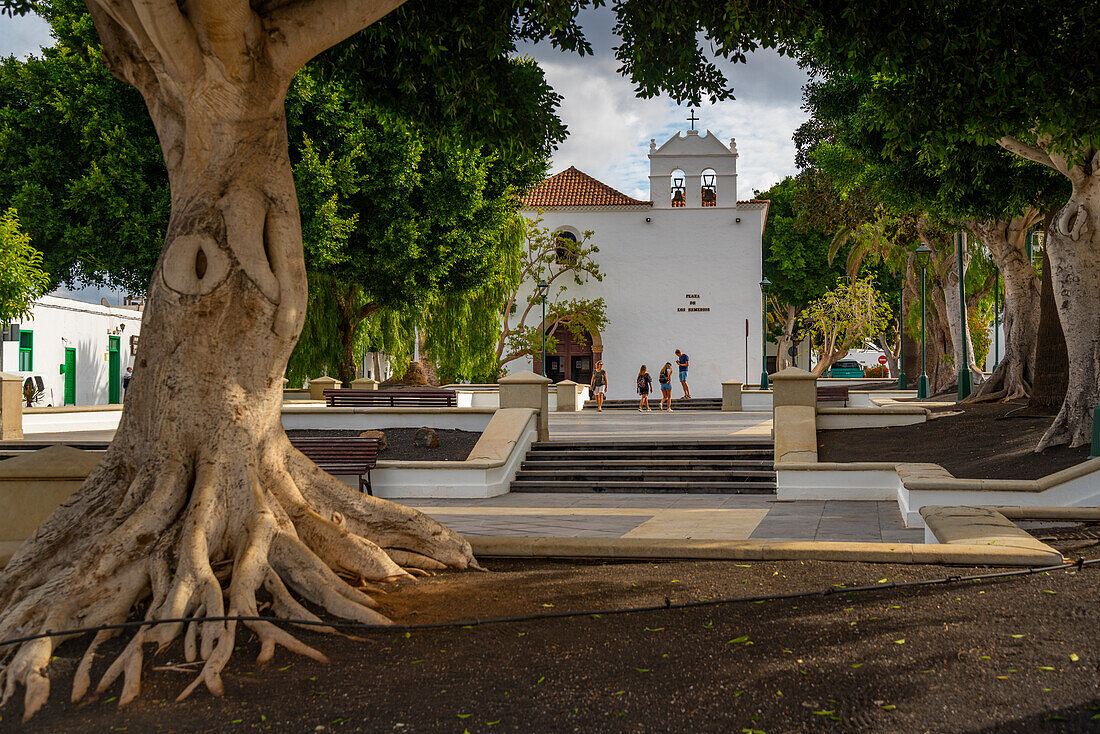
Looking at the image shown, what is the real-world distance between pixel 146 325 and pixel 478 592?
9.43ft

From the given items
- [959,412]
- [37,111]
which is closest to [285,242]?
[959,412]

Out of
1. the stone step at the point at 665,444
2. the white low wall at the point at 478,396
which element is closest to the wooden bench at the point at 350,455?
the stone step at the point at 665,444

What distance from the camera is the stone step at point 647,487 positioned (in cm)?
1382

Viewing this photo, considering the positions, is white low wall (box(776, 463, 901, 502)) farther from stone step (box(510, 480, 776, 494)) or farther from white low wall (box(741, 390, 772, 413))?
white low wall (box(741, 390, 772, 413))

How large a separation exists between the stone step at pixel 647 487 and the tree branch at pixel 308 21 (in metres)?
9.56

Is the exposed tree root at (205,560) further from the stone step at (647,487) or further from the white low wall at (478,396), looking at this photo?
the white low wall at (478,396)

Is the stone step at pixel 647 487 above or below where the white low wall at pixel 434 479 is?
below

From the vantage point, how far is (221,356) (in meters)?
5.73

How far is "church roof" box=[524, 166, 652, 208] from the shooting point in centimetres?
4175

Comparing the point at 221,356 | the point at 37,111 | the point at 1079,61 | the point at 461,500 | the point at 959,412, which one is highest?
the point at 37,111

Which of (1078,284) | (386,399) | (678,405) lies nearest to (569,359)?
(678,405)

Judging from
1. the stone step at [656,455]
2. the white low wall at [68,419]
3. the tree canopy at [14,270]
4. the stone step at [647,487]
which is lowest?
the stone step at [647,487]

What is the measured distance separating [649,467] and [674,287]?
1093 inches

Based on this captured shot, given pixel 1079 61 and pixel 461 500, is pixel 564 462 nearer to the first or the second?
pixel 461 500
